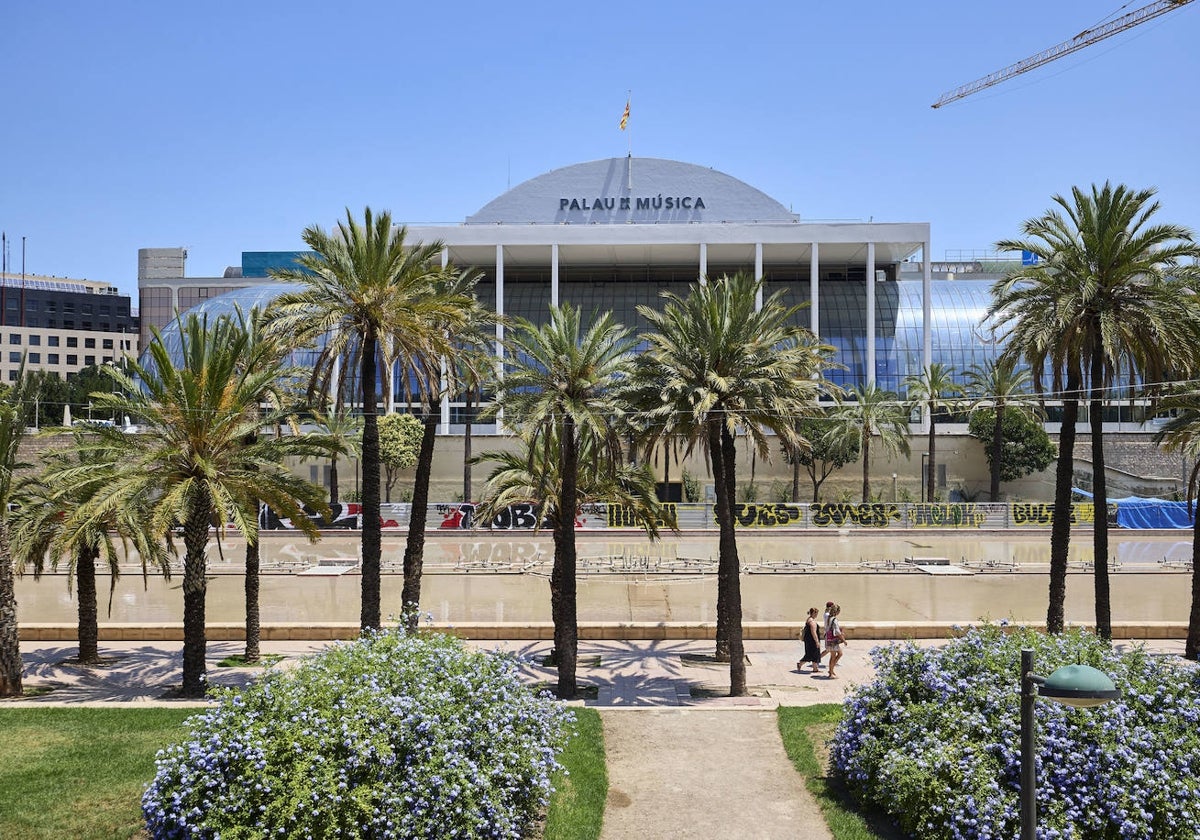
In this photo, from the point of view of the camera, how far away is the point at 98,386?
96188 millimetres

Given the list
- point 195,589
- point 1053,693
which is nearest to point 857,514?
point 195,589

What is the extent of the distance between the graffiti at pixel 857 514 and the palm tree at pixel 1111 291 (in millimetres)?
33046

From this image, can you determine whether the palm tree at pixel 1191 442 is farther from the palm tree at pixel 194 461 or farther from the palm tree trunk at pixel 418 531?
the palm tree at pixel 194 461

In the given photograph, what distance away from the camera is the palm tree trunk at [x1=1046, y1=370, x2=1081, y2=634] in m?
21.4

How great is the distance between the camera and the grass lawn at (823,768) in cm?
1166

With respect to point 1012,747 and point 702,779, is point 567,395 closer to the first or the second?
point 702,779

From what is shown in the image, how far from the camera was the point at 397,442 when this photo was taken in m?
63.8

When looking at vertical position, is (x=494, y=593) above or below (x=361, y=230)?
below

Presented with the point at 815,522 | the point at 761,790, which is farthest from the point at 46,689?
the point at 815,522

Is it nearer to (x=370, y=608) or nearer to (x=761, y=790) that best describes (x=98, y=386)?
(x=370, y=608)

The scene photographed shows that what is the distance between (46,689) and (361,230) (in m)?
10.6

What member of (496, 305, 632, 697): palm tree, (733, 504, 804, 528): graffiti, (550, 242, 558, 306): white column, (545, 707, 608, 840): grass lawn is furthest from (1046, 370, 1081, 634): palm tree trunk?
(550, 242, 558, 306): white column

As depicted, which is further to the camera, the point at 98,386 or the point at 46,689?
the point at 98,386

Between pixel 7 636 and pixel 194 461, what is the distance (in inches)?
176
